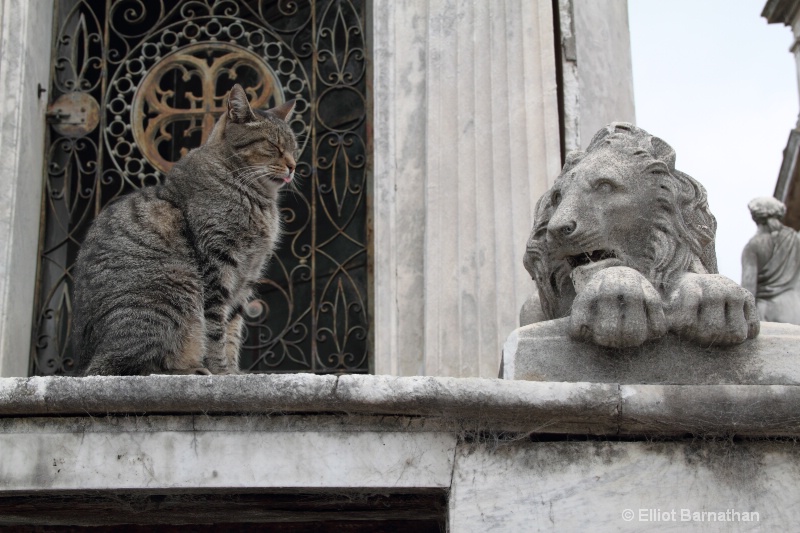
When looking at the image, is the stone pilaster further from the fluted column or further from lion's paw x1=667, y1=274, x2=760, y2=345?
lion's paw x1=667, y1=274, x2=760, y2=345

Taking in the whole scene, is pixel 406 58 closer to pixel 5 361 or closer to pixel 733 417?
pixel 5 361

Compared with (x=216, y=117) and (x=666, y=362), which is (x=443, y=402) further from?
(x=216, y=117)

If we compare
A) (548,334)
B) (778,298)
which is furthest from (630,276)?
(778,298)

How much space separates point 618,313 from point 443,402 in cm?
73

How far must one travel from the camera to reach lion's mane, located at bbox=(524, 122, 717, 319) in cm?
557

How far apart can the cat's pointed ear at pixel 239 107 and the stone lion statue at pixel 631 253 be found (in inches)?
91.4

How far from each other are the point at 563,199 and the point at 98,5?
18.7ft

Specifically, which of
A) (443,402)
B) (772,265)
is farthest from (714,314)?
(772,265)

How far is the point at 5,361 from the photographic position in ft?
29.7

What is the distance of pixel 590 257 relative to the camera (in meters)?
5.60

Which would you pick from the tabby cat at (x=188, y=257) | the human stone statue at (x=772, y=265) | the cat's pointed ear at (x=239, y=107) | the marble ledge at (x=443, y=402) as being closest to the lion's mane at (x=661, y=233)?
the marble ledge at (x=443, y=402)

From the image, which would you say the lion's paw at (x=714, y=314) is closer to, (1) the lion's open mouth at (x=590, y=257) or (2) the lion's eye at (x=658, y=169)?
(1) the lion's open mouth at (x=590, y=257)

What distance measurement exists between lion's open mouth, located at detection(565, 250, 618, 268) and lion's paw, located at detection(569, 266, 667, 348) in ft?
0.96

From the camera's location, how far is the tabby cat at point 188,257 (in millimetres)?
6652
